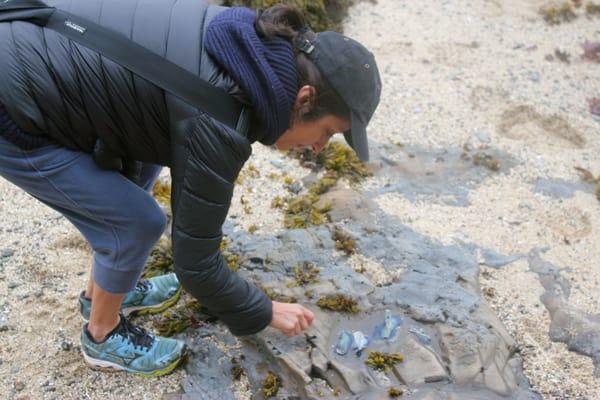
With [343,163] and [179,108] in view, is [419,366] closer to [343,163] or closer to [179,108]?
[179,108]

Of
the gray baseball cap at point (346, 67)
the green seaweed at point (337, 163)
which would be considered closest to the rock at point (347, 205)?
the green seaweed at point (337, 163)

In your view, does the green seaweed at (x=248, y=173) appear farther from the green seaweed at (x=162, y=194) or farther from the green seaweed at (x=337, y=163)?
the green seaweed at (x=162, y=194)

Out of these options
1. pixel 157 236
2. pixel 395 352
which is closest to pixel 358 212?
pixel 395 352

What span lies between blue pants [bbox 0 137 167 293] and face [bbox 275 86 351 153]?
717mm

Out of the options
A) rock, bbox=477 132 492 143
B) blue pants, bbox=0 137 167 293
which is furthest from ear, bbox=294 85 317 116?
rock, bbox=477 132 492 143

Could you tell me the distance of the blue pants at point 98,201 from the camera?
2844mm

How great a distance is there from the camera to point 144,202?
3043 millimetres

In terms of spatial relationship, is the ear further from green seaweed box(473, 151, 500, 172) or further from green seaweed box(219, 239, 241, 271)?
green seaweed box(473, 151, 500, 172)

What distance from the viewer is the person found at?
2.59m

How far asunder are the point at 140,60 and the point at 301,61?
63cm

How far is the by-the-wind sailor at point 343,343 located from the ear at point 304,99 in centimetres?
157

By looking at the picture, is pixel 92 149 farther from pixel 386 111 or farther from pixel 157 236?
pixel 386 111

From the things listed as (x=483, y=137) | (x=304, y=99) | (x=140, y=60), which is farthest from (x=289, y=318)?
(x=483, y=137)

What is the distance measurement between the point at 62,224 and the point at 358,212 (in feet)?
7.24
